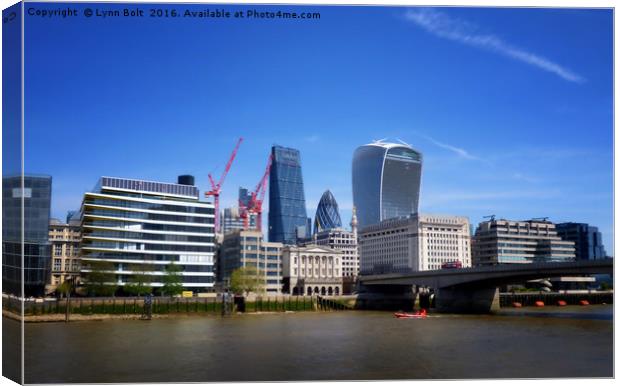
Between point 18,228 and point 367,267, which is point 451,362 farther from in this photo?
point 367,267

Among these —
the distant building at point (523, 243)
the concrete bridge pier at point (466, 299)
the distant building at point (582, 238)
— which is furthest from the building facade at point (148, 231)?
the distant building at point (582, 238)

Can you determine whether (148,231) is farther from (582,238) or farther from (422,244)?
(582,238)

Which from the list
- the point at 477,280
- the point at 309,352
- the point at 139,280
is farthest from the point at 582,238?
the point at 309,352

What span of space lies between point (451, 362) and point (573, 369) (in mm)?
4155

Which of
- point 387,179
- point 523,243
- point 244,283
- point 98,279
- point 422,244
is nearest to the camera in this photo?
point 98,279

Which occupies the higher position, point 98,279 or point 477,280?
point 477,280

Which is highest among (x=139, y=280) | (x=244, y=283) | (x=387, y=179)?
(x=387, y=179)

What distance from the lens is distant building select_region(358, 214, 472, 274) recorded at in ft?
365

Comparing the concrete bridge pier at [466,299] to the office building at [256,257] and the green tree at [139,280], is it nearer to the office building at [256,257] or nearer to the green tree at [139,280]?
the green tree at [139,280]

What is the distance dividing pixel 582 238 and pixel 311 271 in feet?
150

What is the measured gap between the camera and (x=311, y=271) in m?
96.9

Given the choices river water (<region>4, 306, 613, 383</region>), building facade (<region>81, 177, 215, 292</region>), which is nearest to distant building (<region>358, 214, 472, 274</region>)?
building facade (<region>81, 177, 215, 292</region>)

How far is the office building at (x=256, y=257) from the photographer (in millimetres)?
85125

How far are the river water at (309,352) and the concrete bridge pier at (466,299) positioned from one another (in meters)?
19.9
